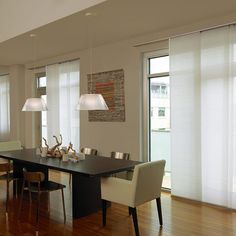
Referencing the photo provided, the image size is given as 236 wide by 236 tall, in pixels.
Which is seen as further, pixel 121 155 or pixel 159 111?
pixel 159 111

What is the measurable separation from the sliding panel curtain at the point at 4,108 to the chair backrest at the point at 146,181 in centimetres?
644

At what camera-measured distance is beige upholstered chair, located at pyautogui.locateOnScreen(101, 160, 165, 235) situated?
10.8 ft

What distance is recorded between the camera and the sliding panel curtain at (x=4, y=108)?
8897 mm

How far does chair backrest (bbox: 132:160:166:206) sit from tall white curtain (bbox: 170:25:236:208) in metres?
1.22

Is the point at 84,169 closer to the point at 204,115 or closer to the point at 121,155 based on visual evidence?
the point at 121,155

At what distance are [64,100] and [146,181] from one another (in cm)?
402

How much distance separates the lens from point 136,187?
3.27m

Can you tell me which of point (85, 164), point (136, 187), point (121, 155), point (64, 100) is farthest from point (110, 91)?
point (136, 187)

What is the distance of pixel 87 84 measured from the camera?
6.38m

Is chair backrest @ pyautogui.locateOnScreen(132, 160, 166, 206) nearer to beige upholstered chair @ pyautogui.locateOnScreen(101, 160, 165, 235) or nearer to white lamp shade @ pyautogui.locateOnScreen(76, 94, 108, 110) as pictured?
beige upholstered chair @ pyautogui.locateOnScreen(101, 160, 165, 235)

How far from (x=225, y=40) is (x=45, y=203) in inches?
143

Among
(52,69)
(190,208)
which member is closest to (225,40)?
(190,208)

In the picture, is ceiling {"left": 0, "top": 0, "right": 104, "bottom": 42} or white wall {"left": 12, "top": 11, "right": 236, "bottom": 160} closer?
ceiling {"left": 0, "top": 0, "right": 104, "bottom": 42}

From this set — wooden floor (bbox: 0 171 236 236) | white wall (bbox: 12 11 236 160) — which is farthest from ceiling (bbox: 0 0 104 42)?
wooden floor (bbox: 0 171 236 236)
